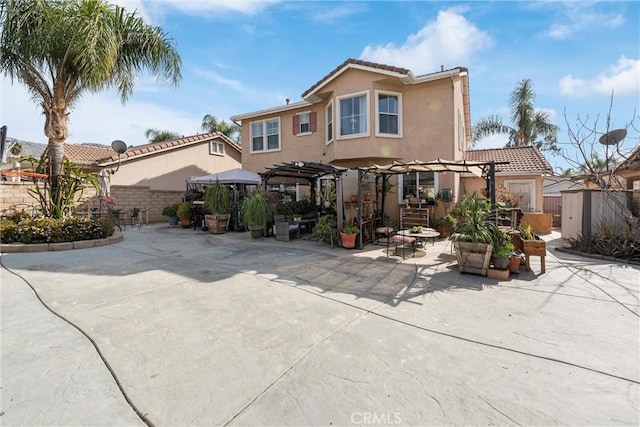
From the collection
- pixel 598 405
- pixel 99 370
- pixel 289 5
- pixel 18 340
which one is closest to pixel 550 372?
pixel 598 405

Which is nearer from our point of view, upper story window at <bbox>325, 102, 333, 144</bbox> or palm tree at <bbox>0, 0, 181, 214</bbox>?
palm tree at <bbox>0, 0, 181, 214</bbox>

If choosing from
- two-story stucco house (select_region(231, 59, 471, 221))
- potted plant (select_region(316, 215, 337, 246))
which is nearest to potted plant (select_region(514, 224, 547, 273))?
potted plant (select_region(316, 215, 337, 246))

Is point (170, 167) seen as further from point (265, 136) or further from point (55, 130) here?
point (55, 130)

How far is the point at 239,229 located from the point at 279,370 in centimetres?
1101

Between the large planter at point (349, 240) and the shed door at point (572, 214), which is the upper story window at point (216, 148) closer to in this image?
the large planter at point (349, 240)

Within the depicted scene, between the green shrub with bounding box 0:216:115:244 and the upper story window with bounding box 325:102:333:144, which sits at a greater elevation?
the upper story window with bounding box 325:102:333:144

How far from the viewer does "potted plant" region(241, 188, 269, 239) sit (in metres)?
10.7

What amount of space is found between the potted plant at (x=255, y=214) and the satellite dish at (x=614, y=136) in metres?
10.6

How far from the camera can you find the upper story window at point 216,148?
20.9 m

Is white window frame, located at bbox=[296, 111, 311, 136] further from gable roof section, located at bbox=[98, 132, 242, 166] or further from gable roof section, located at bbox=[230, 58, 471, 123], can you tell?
gable roof section, located at bbox=[98, 132, 242, 166]

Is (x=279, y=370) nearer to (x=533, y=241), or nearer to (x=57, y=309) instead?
(x=57, y=309)

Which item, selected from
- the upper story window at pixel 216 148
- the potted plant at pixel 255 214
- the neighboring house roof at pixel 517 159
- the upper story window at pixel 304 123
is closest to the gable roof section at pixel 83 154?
the upper story window at pixel 216 148

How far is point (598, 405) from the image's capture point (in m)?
2.32

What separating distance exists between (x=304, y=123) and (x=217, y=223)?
22.5 ft
